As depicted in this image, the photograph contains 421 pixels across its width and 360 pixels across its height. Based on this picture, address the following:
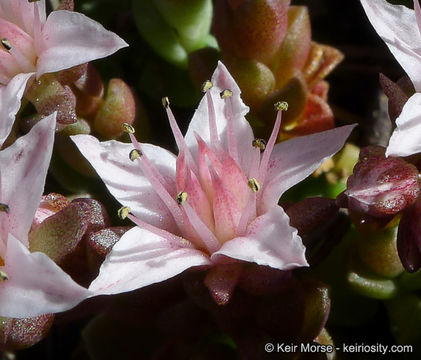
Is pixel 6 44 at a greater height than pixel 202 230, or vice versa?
pixel 6 44

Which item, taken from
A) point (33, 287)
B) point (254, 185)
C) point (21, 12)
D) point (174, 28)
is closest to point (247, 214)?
point (254, 185)

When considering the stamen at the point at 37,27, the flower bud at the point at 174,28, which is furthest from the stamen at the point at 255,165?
the flower bud at the point at 174,28

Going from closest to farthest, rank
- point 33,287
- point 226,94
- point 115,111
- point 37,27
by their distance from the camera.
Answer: point 33,287
point 226,94
point 37,27
point 115,111

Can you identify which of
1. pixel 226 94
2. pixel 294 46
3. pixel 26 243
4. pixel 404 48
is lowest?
pixel 26 243

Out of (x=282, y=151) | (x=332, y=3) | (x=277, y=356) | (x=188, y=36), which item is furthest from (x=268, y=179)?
(x=332, y=3)

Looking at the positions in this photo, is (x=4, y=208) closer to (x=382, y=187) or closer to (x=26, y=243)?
(x=26, y=243)

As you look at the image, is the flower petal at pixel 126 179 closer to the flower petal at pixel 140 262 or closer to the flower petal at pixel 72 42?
the flower petal at pixel 140 262

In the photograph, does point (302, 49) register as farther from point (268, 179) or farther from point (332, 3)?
point (332, 3)
